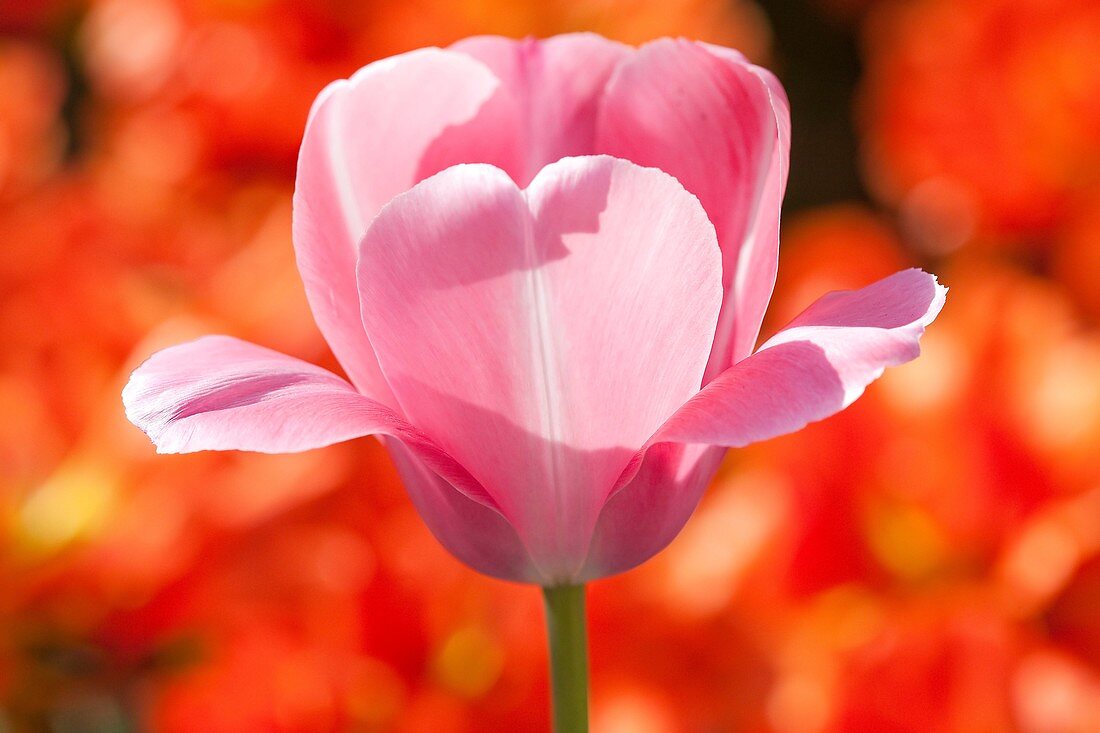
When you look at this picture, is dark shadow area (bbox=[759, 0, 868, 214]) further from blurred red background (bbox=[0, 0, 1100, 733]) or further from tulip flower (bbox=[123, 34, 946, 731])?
tulip flower (bbox=[123, 34, 946, 731])

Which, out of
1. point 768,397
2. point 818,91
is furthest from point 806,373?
point 818,91

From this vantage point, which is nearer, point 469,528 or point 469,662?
point 469,528

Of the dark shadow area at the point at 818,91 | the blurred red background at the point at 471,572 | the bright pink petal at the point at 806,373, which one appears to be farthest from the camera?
the dark shadow area at the point at 818,91

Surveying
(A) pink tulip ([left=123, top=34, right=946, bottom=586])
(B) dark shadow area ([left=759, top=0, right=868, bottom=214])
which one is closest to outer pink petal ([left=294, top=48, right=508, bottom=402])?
(A) pink tulip ([left=123, top=34, right=946, bottom=586])

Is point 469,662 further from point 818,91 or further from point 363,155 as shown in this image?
point 818,91

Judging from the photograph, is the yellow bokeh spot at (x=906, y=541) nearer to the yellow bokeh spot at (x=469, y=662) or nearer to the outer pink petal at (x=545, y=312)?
the yellow bokeh spot at (x=469, y=662)

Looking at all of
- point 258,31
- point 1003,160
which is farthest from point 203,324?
point 1003,160

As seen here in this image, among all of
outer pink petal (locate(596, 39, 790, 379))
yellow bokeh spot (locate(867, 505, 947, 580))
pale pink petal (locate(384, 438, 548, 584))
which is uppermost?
outer pink petal (locate(596, 39, 790, 379))

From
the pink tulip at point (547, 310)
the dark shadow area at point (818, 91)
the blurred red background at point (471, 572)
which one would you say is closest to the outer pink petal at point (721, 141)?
the pink tulip at point (547, 310)
